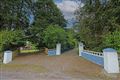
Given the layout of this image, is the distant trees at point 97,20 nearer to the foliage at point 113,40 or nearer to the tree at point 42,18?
Answer: the foliage at point 113,40

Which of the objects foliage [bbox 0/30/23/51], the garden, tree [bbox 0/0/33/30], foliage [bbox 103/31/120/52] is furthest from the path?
tree [bbox 0/0/33/30]

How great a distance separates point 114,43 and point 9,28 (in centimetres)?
1761

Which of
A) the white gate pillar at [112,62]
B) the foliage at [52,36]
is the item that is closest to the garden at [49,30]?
the foliage at [52,36]

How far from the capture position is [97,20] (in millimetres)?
19656

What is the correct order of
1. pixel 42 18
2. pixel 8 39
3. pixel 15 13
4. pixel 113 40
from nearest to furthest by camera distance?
1. pixel 113 40
2. pixel 8 39
3. pixel 15 13
4. pixel 42 18

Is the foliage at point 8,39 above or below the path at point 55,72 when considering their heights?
above

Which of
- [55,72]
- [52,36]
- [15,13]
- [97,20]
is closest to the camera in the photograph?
[55,72]

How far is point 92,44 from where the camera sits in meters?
21.5

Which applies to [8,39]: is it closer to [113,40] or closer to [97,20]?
[97,20]

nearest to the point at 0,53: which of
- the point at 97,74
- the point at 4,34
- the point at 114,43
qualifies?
the point at 4,34

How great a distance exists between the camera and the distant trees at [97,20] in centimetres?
1780

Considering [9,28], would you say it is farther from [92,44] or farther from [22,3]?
[92,44]

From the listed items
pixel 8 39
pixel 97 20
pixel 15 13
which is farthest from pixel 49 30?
pixel 97 20

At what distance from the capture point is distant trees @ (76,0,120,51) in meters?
17.8
